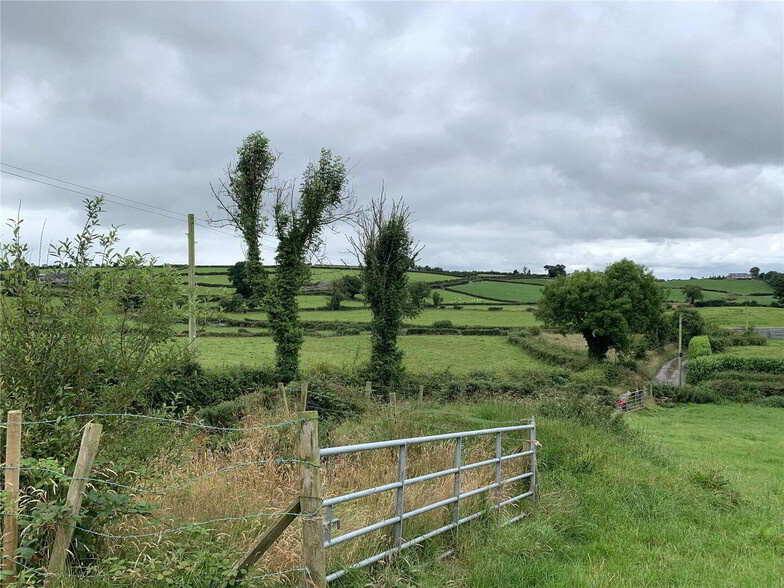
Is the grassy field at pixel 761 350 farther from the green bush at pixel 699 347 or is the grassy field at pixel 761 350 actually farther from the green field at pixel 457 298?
the green field at pixel 457 298

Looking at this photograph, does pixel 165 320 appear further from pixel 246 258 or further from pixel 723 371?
pixel 723 371

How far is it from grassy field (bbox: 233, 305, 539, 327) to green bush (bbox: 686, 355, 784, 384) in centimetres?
1392

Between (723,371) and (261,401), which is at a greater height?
(261,401)

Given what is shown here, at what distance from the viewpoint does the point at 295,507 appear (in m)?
4.28

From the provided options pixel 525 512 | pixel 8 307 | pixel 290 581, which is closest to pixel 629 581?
pixel 525 512

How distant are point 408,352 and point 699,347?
27.7 meters

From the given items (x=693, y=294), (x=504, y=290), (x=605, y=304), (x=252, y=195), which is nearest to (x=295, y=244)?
(x=252, y=195)

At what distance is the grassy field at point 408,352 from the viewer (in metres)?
30.0

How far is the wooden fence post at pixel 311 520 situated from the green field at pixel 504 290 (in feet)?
233

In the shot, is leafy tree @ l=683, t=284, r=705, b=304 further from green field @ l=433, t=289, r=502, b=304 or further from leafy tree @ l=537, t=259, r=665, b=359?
leafy tree @ l=537, t=259, r=665, b=359

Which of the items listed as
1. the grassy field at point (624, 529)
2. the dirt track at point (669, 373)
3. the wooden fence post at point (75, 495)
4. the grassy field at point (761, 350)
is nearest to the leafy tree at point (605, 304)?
the dirt track at point (669, 373)

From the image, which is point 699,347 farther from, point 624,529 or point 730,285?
point 730,285

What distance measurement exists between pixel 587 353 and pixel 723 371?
32.9 ft

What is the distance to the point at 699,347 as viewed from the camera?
175ft
